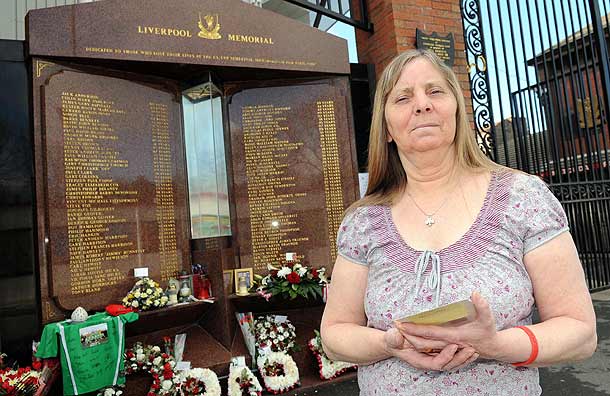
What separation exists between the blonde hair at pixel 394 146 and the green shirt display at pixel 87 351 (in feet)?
7.75

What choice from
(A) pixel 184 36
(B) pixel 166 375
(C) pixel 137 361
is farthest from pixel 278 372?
(A) pixel 184 36

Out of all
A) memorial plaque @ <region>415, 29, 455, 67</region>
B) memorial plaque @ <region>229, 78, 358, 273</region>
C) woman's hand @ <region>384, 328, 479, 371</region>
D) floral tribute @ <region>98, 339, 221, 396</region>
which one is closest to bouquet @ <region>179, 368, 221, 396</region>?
floral tribute @ <region>98, 339, 221, 396</region>

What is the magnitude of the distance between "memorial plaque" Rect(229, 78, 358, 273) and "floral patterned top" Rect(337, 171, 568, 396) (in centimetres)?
288

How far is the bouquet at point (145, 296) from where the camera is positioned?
3.33 meters

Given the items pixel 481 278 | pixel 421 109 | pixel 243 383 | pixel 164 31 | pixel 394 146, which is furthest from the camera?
pixel 164 31

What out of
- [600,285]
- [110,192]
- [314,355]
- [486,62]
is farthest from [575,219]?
[110,192]

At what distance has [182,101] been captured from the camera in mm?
4027

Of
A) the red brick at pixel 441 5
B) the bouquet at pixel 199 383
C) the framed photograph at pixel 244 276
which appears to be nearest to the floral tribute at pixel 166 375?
the bouquet at pixel 199 383

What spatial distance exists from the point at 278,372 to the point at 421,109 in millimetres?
2765

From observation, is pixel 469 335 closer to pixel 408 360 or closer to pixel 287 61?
pixel 408 360

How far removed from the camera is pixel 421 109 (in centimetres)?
128

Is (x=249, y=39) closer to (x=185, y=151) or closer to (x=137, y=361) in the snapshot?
(x=185, y=151)

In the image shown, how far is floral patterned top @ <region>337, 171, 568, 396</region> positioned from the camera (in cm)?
113

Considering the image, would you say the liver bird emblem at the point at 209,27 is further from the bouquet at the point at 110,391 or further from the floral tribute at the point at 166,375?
the bouquet at the point at 110,391
